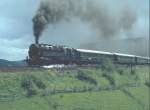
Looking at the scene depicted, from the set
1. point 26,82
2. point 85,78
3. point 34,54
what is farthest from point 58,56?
point 26,82

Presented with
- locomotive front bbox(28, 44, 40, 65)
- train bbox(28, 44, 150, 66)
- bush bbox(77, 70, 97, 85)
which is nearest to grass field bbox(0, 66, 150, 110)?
bush bbox(77, 70, 97, 85)

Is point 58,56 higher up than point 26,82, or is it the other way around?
point 58,56

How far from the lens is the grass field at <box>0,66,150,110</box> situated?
92.8ft

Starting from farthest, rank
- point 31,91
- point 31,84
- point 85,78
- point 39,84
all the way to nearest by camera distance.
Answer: point 85,78, point 39,84, point 31,84, point 31,91

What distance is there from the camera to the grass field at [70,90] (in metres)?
28.3

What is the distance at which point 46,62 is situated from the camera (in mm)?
42656

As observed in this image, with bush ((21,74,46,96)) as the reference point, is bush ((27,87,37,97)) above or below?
below

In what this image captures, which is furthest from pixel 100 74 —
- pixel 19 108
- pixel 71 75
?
pixel 19 108

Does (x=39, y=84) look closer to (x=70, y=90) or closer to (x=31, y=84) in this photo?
(x=31, y=84)

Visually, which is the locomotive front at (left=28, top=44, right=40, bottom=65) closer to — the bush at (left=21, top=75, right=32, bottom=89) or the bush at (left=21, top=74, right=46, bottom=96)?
the bush at (left=21, top=74, right=46, bottom=96)

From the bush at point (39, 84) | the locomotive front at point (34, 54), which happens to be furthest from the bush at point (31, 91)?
the locomotive front at point (34, 54)

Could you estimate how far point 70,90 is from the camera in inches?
1277

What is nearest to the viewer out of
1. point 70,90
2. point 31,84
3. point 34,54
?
point 31,84

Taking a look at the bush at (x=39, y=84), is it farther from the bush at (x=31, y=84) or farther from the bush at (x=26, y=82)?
the bush at (x=26, y=82)
